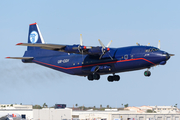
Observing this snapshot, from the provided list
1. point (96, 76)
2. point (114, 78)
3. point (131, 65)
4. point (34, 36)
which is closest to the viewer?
point (131, 65)

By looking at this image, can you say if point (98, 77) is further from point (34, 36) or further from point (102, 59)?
point (34, 36)

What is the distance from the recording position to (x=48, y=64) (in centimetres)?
5200

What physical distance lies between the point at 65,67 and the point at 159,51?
1413cm

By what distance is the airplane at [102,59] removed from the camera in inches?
1658

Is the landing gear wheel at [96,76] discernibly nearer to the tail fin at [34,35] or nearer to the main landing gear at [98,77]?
the main landing gear at [98,77]

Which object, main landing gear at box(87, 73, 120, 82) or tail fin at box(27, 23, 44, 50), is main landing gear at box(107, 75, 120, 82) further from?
tail fin at box(27, 23, 44, 50)

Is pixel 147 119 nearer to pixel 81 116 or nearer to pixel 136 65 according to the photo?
pixel 81 116

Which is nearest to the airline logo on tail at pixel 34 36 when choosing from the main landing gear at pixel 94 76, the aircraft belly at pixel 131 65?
the main landing gear at pixel 94 76

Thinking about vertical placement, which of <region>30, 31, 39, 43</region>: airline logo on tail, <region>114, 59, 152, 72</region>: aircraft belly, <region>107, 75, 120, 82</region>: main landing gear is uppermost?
<region>30, 31, 39, 43</region>: airline logo on tail

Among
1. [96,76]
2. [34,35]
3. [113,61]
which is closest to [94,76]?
[96,76]

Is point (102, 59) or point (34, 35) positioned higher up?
point (34, 35)

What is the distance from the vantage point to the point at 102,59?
148 ft

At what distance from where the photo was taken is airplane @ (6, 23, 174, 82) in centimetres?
4212

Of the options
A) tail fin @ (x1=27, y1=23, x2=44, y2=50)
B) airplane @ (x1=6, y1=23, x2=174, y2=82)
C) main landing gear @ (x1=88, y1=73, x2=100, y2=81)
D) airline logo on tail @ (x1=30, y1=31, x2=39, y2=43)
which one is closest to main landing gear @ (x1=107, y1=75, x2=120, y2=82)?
airplane @ (x1=6, y1=23, x2=174, y2=82)
